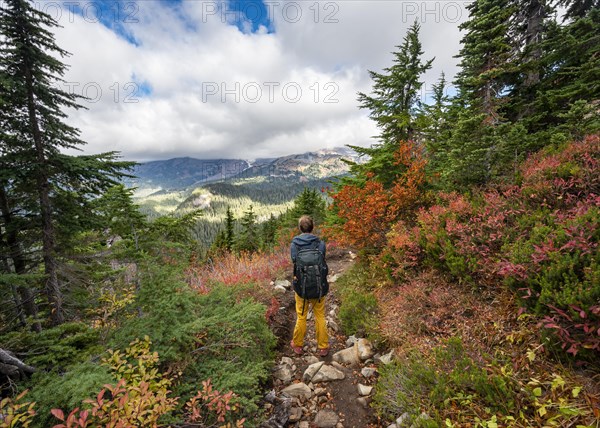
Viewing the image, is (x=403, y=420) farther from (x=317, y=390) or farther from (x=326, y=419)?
(x=317, y=390)

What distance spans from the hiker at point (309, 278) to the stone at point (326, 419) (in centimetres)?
147

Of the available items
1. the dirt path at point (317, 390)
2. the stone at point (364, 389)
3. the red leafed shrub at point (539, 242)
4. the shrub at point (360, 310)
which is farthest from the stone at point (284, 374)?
the red leafed shrub at point (539, 242)

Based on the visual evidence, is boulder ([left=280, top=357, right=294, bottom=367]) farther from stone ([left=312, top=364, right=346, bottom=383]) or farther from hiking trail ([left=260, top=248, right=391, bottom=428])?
stone ([left=312, top=364, right=346, bottom=383])

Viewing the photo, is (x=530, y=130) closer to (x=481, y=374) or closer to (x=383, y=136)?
(x=383, y=136)

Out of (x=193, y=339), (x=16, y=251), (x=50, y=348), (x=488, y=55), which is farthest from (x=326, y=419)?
(x=488, y=55)

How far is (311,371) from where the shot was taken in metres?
4.64

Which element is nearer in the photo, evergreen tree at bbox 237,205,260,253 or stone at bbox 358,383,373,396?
stone at bbox 358,383,373,396

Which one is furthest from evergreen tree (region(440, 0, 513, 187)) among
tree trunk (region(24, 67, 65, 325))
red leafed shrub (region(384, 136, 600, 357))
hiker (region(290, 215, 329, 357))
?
tree trunk (region(24, 67, 65, 325))

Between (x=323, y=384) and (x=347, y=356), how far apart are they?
803 millimetres

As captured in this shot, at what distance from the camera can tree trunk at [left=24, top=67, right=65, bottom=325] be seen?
20.1ft

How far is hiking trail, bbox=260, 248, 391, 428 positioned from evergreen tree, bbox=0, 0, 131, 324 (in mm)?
5799

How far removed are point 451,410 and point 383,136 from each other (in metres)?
11.6

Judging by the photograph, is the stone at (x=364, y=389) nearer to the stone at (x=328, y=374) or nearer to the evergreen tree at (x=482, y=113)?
the stone at (x=328, y=374)

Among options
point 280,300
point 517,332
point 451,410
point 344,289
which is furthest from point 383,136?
point 451,410
